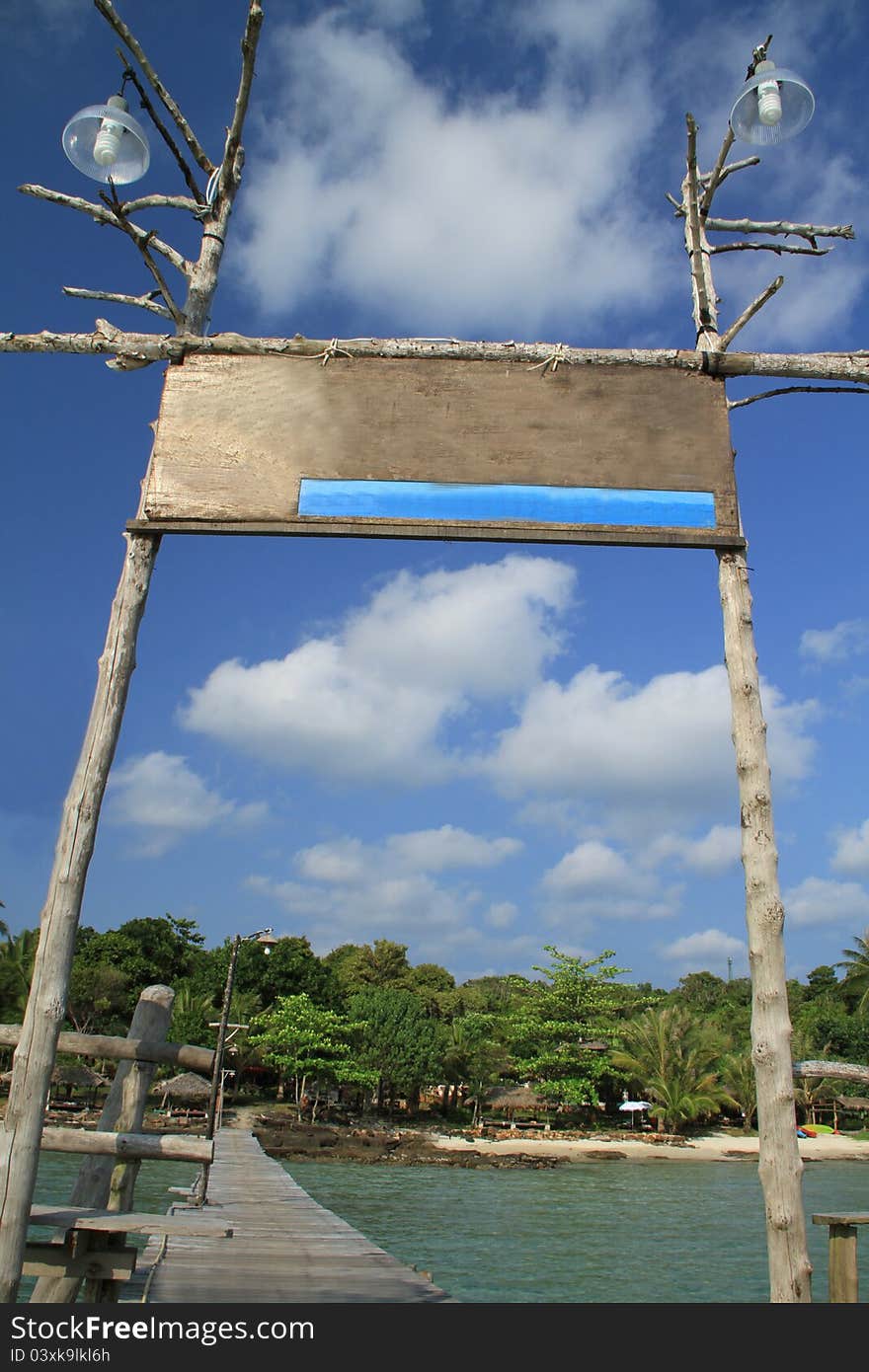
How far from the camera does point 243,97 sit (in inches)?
217

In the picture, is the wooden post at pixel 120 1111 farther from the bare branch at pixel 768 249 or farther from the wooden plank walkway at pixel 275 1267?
the bare branch at pixel 768 249

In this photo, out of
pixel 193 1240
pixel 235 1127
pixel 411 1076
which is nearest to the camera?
pixel 193 1240

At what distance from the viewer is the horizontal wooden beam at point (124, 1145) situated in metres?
4.30

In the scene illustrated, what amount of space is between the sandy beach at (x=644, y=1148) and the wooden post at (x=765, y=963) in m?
29.2

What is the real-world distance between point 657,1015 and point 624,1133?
4789 mm

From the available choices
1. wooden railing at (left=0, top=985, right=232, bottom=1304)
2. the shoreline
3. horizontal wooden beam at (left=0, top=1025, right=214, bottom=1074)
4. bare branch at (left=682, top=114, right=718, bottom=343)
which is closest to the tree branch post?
wooden railing at (left=0, top=985, right=232, bottom=1304)

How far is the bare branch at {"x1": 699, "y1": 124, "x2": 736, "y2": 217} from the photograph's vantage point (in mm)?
5332

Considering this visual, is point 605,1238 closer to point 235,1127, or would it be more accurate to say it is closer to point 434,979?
point 235,1127

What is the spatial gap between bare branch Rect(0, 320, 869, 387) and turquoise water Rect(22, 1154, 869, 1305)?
28.9 ft

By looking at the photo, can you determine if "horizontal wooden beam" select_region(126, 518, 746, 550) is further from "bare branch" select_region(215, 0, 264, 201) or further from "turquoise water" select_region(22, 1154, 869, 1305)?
"turquoise water" select_region(22, 1154, 869, 1305)

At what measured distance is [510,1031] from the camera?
124 ft

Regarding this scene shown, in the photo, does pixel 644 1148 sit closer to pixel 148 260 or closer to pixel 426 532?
pixel 426 532
